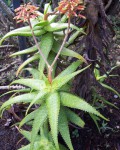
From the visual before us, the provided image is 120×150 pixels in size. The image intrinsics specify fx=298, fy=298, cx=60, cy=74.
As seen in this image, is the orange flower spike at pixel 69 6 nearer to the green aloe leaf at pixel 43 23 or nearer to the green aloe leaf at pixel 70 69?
the green aloe leaf at pixel 43 23

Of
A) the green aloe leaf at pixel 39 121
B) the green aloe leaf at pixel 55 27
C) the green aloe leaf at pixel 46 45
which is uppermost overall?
the green aloe leaf at pixel 55 27

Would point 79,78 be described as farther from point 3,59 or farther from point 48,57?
point 3,59

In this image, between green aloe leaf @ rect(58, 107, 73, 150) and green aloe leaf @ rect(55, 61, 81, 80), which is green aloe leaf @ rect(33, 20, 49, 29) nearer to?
green aloe leaf @ rect(55, 61, 81, 80)

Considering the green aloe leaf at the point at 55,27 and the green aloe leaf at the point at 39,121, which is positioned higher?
the green aloe leaf at the point at 55,27

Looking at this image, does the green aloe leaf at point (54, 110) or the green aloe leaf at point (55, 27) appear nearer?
A: the green aloe leaf at point (54, 110)

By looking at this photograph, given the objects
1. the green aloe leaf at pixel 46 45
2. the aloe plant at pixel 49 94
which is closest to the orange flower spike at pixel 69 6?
the aloe plant at pixel 49 94

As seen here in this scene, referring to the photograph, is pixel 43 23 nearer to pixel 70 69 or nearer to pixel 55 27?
pixel 55 27
